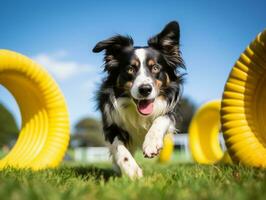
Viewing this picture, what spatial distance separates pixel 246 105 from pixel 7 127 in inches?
1272

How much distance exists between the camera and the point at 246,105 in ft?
16.9

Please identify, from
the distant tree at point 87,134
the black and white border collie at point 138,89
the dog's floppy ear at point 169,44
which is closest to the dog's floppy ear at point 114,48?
the black and white border collie at point 138,89

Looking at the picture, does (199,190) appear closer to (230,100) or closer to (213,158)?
(230,100)

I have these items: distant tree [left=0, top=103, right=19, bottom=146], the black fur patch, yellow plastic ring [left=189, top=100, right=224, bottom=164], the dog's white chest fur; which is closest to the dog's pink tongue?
the dog's white chest fur

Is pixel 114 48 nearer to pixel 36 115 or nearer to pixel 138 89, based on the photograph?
pixel 138 89

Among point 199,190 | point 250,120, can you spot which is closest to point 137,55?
point 250,120

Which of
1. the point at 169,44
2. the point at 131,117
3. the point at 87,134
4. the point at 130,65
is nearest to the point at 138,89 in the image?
the point at 130,65

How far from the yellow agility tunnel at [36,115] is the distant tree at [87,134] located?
151 feet

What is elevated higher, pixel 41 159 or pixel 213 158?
pixel 41 159

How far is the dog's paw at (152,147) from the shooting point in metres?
4.02

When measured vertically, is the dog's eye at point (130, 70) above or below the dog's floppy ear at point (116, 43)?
below

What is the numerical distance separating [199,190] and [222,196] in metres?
0.38

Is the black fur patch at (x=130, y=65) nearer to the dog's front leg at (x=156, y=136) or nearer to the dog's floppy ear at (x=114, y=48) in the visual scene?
the dog's floppy ear at (x=114, y=48)

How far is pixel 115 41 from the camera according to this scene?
5.34 meters
